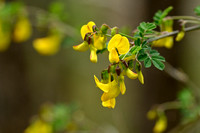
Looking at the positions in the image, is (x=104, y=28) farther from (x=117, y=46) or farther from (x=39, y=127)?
(x=39, y=127)

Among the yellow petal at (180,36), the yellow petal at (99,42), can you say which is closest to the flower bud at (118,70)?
the yellow petal at (99,42)

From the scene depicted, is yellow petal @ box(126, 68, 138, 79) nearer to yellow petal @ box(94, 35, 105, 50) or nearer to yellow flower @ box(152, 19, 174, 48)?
yellow petal @ box(94, 35, 105, 50)

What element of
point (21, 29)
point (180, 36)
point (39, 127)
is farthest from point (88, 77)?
point (180, 36)

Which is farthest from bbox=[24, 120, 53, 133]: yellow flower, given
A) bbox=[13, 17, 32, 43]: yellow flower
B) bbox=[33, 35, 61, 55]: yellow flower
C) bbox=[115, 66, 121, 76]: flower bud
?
bbox=[115, 66, 121, 76]: flower bud

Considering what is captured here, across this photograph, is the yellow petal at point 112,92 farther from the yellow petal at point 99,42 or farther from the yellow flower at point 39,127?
the yellow flower at point 39,127

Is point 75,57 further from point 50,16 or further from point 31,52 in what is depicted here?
point 50,16
